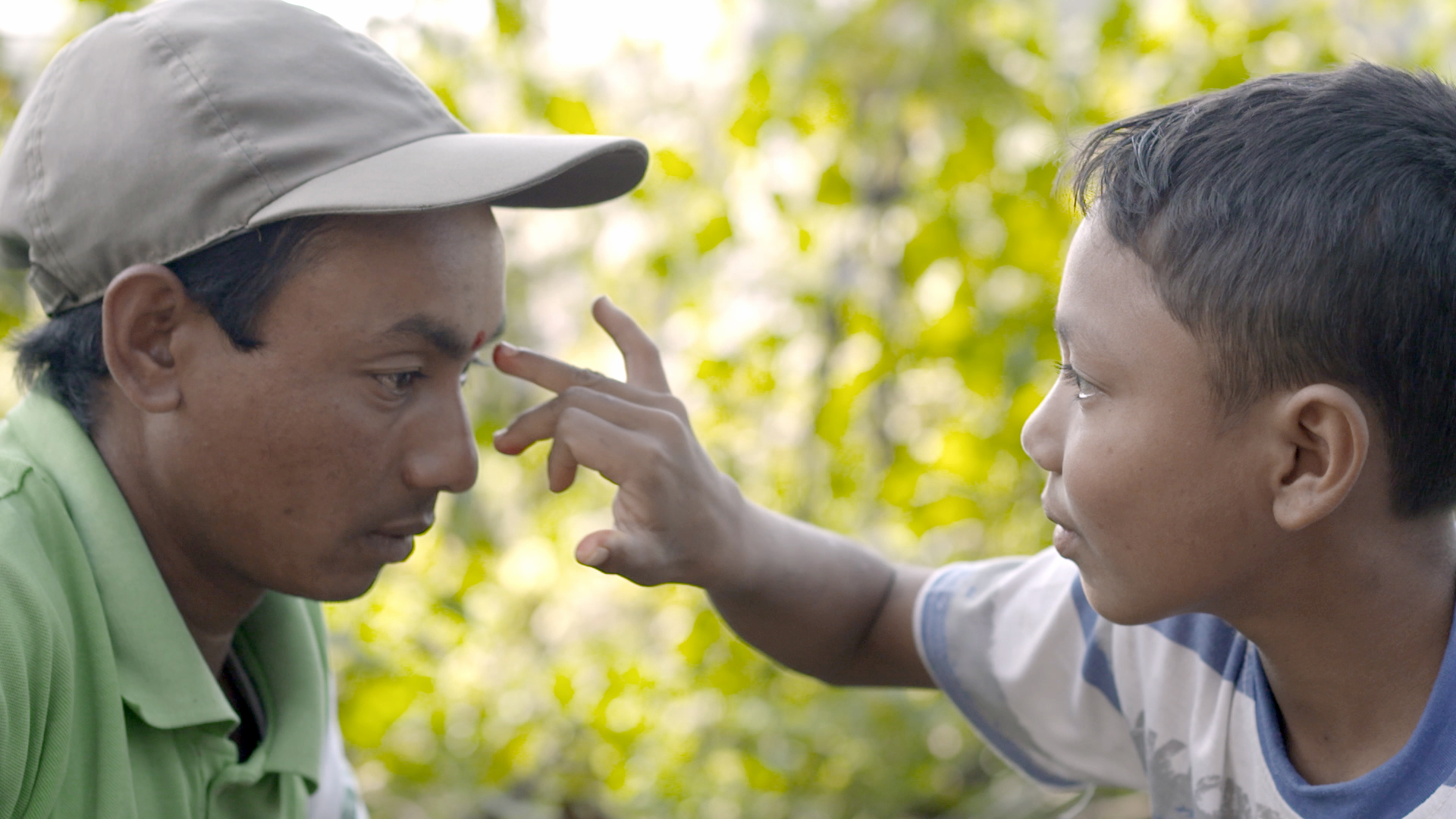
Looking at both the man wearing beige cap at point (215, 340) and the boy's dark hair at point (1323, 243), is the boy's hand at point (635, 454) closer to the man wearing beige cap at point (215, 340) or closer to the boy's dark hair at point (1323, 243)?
the man wearing beige cap at point (215, 340)

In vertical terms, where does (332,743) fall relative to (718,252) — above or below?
below

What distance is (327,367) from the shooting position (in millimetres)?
1197

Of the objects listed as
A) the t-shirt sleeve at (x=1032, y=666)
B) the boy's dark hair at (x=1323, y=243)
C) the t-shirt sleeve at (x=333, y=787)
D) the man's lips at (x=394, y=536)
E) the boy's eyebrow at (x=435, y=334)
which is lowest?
the t-shirt sleeve at (x=333, y=787)


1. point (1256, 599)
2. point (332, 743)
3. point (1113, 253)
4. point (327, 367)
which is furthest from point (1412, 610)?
point (332, 743)

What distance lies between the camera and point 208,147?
3.76 ft

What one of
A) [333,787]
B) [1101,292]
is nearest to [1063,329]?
[1101,292]

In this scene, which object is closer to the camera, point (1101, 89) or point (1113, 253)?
point (1113, 253)

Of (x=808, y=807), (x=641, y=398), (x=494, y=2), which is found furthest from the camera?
(x=808, y=807)

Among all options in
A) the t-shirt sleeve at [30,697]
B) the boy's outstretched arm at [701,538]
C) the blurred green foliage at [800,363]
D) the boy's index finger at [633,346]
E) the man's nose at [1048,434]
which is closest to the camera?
the t-shirt sleeve at [30,697]

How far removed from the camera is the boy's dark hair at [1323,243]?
3.51 feet

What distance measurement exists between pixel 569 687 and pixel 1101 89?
169 cm

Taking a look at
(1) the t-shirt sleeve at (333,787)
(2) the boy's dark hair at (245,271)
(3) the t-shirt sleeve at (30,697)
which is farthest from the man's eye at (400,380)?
(1) the t-shirt sleeve at (333,787)

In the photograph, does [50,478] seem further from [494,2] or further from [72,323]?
[494,2]

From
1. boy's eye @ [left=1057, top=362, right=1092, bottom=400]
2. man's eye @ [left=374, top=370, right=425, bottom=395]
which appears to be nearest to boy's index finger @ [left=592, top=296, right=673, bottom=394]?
man's eye @ [left=374, top=370, right=425, bottom=395]
